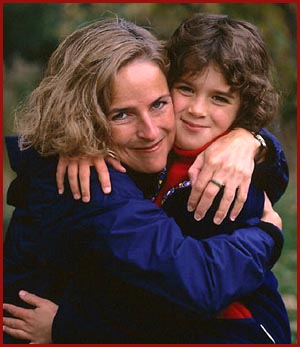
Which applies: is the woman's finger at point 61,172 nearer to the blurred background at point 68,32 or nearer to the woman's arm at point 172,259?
the woman's arm at point 172,259

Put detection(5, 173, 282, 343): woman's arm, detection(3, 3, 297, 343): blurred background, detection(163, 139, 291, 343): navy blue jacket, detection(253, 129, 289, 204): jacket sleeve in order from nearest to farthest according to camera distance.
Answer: detection(5, 173, 282, 343): woman's arm < detection(163, 139, 291, 343): navy blue jacket < detection(253, 129, 289, 204): jacket sleeve < detection(3, 3, 297, 343): blurred background

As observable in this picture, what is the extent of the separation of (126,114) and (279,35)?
6724mm

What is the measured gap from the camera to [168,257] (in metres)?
2.80

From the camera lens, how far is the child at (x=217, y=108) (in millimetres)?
3078

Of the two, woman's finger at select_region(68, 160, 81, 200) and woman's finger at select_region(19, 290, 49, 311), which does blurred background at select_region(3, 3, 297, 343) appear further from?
woman's finger at select_region(68, 160, 81, 200)

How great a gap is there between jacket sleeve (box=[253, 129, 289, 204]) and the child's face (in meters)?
0.26

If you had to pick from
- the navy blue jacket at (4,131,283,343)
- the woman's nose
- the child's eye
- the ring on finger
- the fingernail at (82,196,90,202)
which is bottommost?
the navy blue jacket at (4,131,283,343)

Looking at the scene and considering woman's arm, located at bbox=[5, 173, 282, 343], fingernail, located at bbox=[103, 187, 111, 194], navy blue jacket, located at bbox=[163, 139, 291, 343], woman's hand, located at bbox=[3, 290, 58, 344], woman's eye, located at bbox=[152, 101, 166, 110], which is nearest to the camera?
woman's arm, located at bbox=[5, 173, 282, 343]

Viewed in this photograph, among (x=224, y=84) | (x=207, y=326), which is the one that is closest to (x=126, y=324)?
(x=207, y=326)

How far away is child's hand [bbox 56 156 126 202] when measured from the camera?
297 cm

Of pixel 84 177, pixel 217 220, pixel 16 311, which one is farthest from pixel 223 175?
pixel 16 311

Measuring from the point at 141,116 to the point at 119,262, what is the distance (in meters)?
0.62

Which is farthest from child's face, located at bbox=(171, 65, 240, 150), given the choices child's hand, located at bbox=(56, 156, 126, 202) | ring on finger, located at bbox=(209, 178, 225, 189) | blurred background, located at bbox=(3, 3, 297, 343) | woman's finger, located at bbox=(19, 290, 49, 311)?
blurred background, located at bbox=(3, 3, 297, 343)

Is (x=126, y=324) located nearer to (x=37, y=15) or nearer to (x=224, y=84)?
(x=224, y=84)
